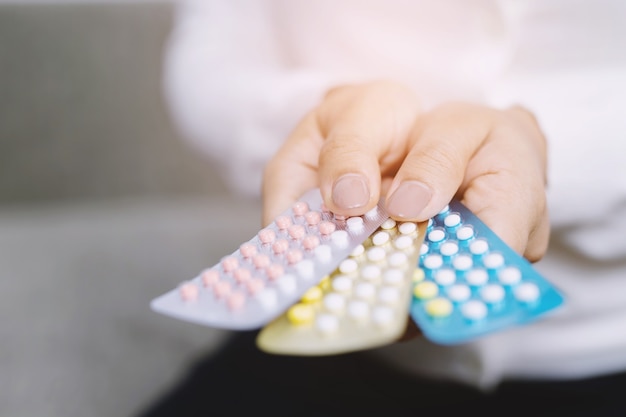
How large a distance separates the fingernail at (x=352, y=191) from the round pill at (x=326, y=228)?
1 cm

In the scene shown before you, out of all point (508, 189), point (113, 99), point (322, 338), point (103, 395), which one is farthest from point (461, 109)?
point (113, 99)

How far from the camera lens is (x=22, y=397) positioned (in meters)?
0.51

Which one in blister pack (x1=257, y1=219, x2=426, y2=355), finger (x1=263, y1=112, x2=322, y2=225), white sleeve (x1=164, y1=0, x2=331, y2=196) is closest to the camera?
blister pack (x1=257, y1=219, x2=426, y2=355)

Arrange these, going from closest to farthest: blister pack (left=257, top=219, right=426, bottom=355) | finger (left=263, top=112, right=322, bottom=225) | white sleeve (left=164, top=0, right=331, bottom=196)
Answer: blister pack (left=257, top=219, right=426, bottom=355) < finger (left=263, top=112, right=322, bottom=225) < white sleeve (left=164, top=0, right=331, bottom=196)

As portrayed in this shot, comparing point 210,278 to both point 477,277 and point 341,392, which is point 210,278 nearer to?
point 477,277

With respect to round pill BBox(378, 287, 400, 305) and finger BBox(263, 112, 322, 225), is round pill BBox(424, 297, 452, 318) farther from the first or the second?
finger BBox(263, 112, 322, 225)

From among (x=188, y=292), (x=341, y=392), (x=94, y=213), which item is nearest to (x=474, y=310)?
(x=188, y=292)

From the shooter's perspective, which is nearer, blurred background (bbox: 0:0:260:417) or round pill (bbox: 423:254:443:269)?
round pill (bbox: 423:254:443:269)

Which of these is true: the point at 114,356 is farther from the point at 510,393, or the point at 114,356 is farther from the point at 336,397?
the point at 510,393

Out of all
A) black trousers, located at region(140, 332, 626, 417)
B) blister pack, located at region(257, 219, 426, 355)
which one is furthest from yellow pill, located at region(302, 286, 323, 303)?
black trousers, located at region(140, 332, 626, 417)

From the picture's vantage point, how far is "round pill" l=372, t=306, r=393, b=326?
245 millimetres

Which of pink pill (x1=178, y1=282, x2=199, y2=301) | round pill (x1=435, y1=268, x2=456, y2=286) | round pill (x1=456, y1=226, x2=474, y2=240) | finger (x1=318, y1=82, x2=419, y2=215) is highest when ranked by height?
finger (x1=318, y1=82, x2=419, y2=215)

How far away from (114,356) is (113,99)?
352 millimetres

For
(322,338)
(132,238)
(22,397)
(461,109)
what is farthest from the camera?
(132,238)
